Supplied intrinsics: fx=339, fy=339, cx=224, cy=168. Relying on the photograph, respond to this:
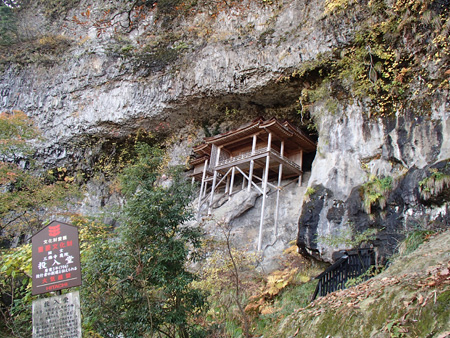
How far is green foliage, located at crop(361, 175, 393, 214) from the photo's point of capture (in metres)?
9.63

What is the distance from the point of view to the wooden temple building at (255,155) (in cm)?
1598

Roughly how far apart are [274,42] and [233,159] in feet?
19.2

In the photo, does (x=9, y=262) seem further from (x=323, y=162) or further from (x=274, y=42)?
(x=274, y=42)

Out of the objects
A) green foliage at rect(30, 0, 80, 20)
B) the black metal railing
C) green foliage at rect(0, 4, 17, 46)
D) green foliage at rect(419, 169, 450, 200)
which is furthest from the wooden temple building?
green foliage at rect(0, 4, 17, 46)

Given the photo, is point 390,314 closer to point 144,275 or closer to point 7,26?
point 144,275

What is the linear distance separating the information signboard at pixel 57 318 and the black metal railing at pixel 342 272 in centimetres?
488

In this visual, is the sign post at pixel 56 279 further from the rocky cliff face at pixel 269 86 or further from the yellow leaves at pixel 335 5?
the yellow leaves at pixel 335 5

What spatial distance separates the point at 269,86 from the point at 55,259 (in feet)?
42.9

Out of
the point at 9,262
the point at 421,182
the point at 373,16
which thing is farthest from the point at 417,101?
the point at 9,262

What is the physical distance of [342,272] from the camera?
7.29 metres

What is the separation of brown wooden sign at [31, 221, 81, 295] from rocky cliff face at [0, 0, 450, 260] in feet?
24.4

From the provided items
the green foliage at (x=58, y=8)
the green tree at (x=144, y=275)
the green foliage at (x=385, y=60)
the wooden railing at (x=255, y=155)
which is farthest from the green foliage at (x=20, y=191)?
the green foliage at (x=58, y=8)

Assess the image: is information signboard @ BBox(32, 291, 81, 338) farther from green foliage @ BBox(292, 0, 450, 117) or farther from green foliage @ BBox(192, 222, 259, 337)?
green foliage @ BBox(292, 0, 450, 117)

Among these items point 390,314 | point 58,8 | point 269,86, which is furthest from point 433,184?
point 58,8
